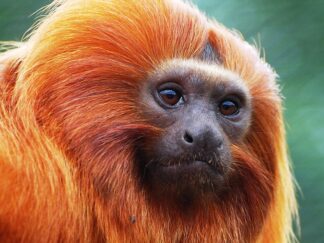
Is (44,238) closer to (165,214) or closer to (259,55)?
(165,214)

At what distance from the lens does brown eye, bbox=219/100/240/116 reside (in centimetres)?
383

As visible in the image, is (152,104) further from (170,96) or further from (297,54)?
(297,54)

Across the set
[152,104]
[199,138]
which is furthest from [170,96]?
[199,138]

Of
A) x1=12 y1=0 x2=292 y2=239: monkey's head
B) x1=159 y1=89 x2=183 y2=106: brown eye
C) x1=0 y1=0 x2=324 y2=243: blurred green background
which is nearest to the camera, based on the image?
x1=12 y1=0 x2=292 y2=239: monkey's head

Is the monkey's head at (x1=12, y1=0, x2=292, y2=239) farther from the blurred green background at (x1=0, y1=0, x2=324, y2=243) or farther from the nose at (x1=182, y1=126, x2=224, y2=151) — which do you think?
the blurred green background at (x1=0, y1=0, x2=324, y2=243)

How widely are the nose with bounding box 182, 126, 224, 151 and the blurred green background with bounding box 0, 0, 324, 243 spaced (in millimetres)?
862

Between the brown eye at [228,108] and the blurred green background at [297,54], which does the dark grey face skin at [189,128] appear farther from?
the blurred green background at [297,54]

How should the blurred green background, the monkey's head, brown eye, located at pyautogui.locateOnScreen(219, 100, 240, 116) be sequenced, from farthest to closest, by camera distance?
1. the blurred green background
2. brown eye, located at pyautogui.locateOnScreen(219, 100, 240, 116)
3. the monkey's head

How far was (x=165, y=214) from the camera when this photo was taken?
3.67 metres

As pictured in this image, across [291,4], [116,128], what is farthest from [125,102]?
[291,4]

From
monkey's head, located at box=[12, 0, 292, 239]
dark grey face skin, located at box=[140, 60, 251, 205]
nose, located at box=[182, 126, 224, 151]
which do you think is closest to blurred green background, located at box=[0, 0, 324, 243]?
monkey's head, located at box=[12, 0, 292, 239]

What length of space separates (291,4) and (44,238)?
182 centimetres

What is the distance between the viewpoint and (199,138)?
3.60 meters

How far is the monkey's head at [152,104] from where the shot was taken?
11.6 feet
